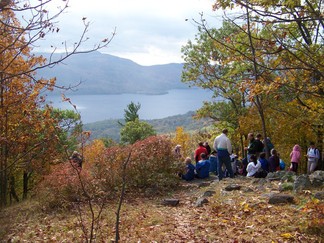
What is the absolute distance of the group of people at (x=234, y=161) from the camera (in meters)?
12.2

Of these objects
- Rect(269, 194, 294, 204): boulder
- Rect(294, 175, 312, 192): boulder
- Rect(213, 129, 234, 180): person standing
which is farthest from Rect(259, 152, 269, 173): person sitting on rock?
Rect(269, 194, 294, 204): boulder

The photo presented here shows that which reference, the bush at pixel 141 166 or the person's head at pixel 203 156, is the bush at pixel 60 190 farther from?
the person's head at pixel 203 156

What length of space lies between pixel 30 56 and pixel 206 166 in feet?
25.7

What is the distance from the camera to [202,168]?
540 inches

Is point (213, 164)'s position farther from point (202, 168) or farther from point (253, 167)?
point (253, 167)

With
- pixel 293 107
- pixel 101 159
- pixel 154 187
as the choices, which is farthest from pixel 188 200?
pixel 293 107

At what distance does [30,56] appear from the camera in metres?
13.1

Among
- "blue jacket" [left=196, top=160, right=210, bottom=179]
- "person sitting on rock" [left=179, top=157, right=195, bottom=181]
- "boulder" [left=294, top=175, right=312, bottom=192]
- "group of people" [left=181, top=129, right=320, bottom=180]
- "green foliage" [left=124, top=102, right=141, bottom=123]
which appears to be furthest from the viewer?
"green foliage" [left=124, top=102, right=141, bottom=123]

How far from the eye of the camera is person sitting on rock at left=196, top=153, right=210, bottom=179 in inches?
535

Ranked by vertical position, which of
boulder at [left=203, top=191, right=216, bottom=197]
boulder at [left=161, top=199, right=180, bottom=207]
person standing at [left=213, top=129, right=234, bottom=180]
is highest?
person standing at [left=213, top=129, right=234, bottom=180]

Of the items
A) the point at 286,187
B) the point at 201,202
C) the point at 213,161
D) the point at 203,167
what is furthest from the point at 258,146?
the point at 201,202

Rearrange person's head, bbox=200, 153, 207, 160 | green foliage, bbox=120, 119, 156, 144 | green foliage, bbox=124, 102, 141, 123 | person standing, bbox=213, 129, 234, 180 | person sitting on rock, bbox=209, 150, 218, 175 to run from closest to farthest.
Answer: person standing, bbox=213, 129, 234, 180 → person's head, bbox=200, 153, 207, 160 → person sitting on rock, bbox=209, 150, 218, 175 → green foliage, bbox=120, 119, 156, 144 → green foliage, bbox=124, 102, 141, 123

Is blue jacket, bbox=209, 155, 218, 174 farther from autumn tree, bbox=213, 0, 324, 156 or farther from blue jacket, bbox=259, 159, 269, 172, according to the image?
autumn tree, bbox=213, 0, 324, 156

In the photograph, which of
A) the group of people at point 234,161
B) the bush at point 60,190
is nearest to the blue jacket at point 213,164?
the group of people at point 234,161
